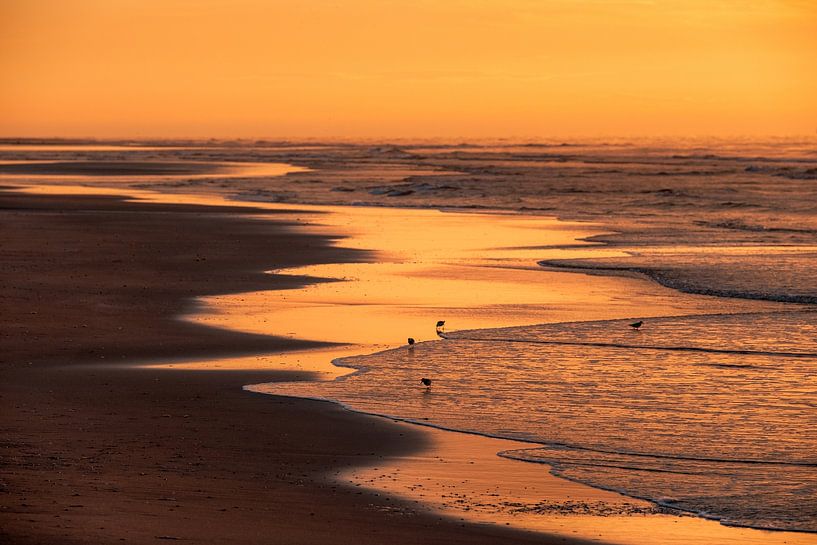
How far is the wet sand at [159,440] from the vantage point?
281 inches

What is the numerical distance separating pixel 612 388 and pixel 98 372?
4.92 meters

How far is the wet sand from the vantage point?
7.15 metres

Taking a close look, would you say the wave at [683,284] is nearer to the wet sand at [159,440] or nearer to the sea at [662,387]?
the sea at [662,387]

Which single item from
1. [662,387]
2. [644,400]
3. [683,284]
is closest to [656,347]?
[662,387]

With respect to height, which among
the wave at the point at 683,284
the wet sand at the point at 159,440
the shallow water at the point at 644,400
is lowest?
the wet sand at the point at 159,440

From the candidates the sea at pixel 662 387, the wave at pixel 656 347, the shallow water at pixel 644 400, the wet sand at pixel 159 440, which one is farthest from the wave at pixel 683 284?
the wet sand at pixel 159 440

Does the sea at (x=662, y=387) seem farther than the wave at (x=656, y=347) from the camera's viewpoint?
No

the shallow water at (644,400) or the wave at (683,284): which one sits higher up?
the wave at (683,284)

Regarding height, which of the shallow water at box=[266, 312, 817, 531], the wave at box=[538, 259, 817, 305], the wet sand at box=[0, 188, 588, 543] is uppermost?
the wave at box=[538, 259, 817, 305]

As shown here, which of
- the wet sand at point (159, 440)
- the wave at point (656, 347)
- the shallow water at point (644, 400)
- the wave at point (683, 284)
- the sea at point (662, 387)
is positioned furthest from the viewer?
the wave at point (683, 284)

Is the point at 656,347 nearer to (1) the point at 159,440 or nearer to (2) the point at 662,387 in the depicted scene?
(2) the point at 662,387

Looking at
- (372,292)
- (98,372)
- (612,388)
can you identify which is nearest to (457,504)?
(612,388)

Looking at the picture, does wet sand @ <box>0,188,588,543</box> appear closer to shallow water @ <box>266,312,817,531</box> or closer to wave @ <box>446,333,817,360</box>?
shallow water @ <box>266,312,817,531</box>

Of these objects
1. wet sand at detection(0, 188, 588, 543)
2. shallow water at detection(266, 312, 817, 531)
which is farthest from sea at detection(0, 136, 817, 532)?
wet sand at detection(0, 188, 588, 543)
